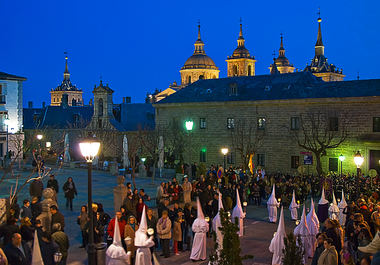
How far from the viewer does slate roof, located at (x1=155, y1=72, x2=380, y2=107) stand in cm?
3500

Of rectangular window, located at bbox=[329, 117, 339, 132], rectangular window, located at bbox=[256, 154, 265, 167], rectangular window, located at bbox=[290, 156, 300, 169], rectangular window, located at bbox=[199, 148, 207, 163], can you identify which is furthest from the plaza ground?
rectangular window, located at bbox=[329, 117, 339, 132]

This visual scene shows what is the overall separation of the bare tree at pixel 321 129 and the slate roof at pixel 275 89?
5.26 feet

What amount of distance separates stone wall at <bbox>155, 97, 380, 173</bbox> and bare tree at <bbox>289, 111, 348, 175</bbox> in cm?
33

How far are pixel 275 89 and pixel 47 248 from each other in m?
31.1

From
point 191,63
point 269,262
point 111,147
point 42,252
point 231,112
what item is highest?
point 191,63

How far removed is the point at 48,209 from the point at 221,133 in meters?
26.7

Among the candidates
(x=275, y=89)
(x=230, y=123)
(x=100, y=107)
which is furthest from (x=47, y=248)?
(x=100, y=107)

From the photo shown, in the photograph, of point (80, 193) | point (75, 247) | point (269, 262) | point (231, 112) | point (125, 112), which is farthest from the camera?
point (125, 112)

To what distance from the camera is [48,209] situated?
49.4 feet

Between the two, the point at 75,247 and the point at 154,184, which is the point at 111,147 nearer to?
the point at 154,184

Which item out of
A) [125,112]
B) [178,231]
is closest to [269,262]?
[178,231]

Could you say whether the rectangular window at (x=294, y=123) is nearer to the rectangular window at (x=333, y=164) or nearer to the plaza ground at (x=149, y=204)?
the rectangular window at (x=333, y=164)

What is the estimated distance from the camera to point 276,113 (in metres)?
37.9

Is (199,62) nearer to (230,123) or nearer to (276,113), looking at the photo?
(230,123)
